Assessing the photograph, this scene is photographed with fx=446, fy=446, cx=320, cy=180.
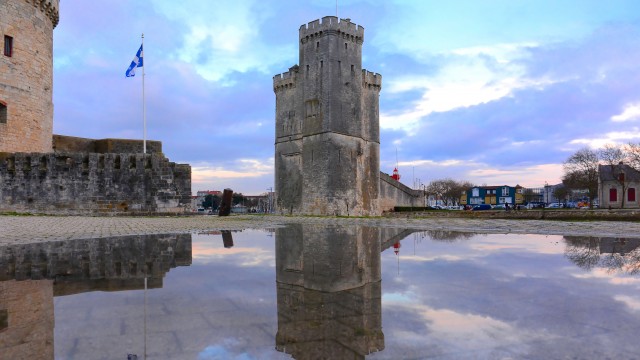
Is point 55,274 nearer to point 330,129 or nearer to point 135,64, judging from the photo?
point 135,64

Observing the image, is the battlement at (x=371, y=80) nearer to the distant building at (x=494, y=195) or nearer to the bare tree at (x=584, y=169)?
the bare tree at (x=584, y=169)

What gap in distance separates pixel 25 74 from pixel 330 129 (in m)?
21.7

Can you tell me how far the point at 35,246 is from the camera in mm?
6977

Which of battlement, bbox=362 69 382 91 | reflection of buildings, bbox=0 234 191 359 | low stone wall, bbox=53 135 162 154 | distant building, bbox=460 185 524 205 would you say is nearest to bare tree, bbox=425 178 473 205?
distant building, bbox=460 185 524 205

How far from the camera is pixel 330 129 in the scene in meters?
37.4

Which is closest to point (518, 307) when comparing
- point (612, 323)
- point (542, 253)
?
point (612, 323)

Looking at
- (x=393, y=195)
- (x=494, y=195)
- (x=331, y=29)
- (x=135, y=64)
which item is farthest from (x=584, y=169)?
(x=494, y=195)

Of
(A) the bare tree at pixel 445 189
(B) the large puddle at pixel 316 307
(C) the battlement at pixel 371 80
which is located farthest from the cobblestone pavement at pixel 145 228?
(A) the bare tree at pixel 445 189

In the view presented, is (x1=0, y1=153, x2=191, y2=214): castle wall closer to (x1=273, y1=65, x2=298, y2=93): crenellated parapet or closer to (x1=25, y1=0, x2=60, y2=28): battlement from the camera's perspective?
(x1=25, y1=0, x2=60, y2=28): battlement

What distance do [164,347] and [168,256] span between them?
394 cm

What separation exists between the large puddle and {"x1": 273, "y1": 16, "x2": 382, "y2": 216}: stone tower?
1235 inches

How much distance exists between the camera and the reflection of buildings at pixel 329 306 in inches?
96.7

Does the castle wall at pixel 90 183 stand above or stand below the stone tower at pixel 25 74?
below

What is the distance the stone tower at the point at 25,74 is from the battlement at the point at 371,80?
2574cm
